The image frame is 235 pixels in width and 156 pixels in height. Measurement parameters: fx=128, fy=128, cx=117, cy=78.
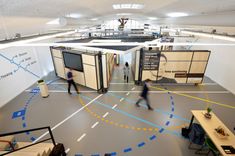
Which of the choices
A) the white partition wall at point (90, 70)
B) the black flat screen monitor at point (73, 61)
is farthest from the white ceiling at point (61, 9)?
the white partition wall at point (90, 70)

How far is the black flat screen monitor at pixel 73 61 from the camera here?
22.4 ft

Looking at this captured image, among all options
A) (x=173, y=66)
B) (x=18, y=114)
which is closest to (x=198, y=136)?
(x=173, y=66)

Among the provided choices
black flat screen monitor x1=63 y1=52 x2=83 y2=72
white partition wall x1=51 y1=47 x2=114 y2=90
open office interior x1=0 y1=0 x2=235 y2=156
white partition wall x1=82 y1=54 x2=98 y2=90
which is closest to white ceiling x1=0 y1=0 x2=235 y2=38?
open office interior x1=0 y1=0 x2=235 y2=156

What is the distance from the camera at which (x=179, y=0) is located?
10.9ft

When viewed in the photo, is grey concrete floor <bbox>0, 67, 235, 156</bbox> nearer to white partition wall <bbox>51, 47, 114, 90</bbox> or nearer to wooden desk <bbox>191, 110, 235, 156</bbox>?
white partition wall <bbox>51, 47, 114, 90</bbox>

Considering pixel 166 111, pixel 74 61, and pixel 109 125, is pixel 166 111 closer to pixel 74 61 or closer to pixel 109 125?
pixel 109 125

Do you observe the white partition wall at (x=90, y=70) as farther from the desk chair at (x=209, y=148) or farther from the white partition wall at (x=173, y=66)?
the desk chair at (x=209, y=148)

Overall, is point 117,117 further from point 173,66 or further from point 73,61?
point 173,66

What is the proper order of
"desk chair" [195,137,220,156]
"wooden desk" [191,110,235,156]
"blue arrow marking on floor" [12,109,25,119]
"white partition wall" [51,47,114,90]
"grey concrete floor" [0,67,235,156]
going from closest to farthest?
"wooden desk" [191,110,235,156] → "desk chair" [195,137,220,156] → "grey concrete floor" [0,67,235,156] → "blue arrow marking on floor" [12,109,25,119] → "white partition wall" [51,47,114,90]

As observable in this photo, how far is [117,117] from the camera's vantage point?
5.15 meters

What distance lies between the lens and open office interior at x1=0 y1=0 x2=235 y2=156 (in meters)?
3.39

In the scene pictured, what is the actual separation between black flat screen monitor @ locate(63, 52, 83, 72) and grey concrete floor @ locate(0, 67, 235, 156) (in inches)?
50.4

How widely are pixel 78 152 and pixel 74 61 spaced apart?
4656 millimetres

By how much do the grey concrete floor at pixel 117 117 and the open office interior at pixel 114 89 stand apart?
4 centimetres
